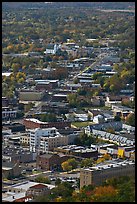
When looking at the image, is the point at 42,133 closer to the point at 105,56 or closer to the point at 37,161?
the point at 37,161

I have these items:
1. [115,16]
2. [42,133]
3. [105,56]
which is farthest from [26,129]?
[115,16]

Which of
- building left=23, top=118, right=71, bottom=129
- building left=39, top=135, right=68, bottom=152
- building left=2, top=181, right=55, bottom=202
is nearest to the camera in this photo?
building left=2, top=181, right=55, bottom=202

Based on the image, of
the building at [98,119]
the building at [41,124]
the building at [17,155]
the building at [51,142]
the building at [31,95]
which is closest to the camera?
the building at [17,155]

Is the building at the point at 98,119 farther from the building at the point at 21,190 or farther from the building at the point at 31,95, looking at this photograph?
the building at the point at 21,190

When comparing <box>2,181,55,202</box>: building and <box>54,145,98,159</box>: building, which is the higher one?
<box>54,145,98,159</box>: building

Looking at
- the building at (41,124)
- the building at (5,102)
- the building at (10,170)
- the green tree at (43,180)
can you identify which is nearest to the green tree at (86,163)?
the building at (10,170)

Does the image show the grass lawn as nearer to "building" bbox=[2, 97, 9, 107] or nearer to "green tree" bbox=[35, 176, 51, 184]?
"building" bbox=[2, 97, 9, 107]

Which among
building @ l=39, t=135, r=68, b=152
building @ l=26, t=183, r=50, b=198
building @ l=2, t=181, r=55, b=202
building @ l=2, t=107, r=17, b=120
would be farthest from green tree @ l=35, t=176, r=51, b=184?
building @ l=2, t=107, r=17, b=120

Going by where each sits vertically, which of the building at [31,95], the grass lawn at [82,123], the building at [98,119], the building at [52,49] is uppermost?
the building at [52,49]

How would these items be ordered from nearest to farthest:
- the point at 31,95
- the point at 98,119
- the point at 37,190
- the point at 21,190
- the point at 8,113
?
the point at 37,190 → the point at 21,190 → the point at 98,119 → the point at 8,113 → the point at 31,95

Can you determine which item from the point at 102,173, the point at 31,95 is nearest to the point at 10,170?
the point at 102,173

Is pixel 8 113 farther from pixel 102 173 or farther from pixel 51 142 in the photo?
pixel 102 173

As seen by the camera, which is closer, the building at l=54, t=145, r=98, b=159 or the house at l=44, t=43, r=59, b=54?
the building at l=54, t=145, r=98, b=159
